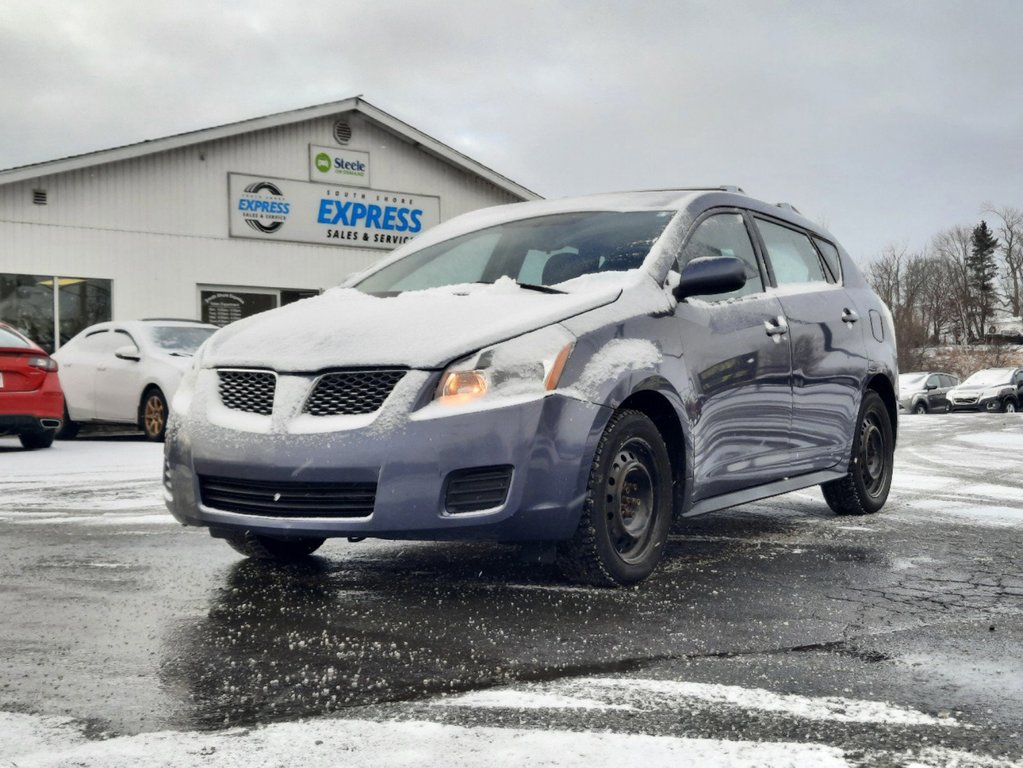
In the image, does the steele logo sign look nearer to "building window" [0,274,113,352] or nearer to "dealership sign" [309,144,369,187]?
"dealership sign" [309,144,369,187]

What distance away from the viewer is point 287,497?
14.1 ft

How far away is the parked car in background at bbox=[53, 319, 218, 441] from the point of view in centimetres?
1366

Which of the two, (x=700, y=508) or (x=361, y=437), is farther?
(x=700, y=508)

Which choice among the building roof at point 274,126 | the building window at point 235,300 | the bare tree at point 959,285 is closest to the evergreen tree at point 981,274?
the bare tree at point 959,285

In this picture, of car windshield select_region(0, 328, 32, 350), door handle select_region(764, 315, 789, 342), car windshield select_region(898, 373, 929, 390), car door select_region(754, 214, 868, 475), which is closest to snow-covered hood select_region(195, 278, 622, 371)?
door handle select_region(764, 315, 789, 342)

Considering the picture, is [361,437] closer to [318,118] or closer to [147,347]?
[147,347]

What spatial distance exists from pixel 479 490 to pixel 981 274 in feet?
338

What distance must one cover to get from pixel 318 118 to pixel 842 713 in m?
21.8

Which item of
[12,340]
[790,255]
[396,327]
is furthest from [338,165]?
[396,327]

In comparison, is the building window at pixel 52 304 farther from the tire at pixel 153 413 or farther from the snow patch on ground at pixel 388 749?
the snow patch on ground at pixel 388 749

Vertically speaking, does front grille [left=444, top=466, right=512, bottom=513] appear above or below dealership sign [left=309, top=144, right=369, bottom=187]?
below

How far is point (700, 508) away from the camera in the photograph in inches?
199

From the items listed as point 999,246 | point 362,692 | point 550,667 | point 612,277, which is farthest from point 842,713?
point 999,246

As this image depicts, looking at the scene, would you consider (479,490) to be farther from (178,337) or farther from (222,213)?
(222,213)
